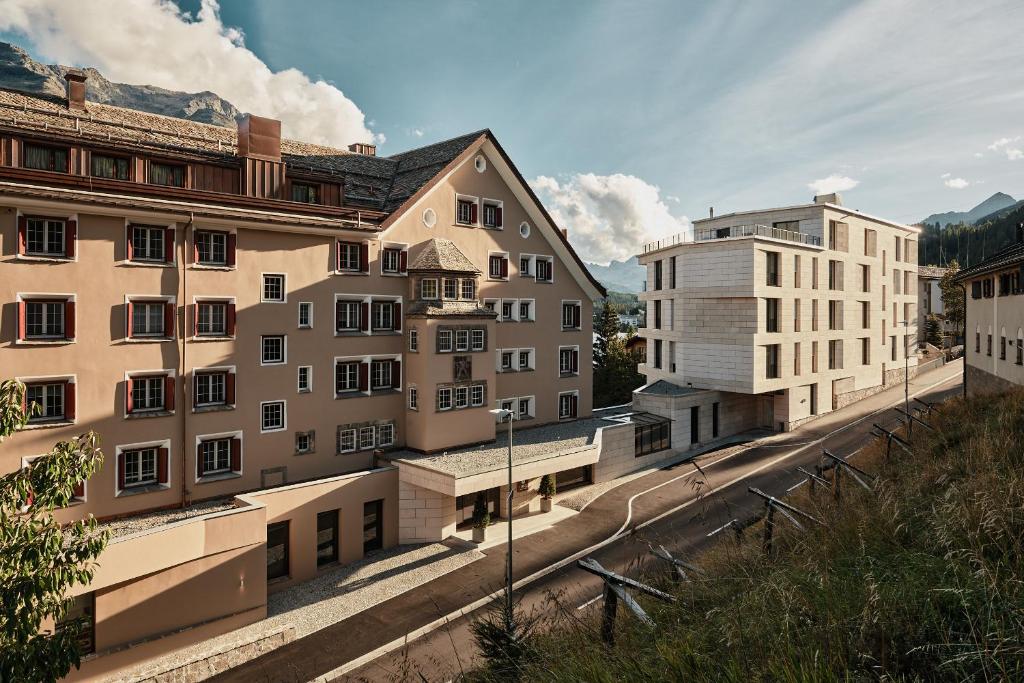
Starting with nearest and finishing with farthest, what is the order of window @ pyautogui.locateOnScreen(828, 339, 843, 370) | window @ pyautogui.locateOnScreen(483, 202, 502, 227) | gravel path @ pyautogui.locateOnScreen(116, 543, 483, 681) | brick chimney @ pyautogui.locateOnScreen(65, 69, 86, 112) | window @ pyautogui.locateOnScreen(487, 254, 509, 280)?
gravel path @ pyautogui.locateOnScreen(116, 543, 483, 681) < brick chimney @ pyautogui.locateOnScreen(65, 69, 86, 112) < window @ pyautogui.locateOnScreen(483, 202, 502, 227) < window @ pyautogui.locateOnScreen(487, 254, 509, 280) < window @ pyautogui.locateOnScreen(828, 339, 843, 370)

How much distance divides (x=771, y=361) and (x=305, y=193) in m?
41.0

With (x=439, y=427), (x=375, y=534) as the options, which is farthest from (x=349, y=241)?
(x=375, y=534)

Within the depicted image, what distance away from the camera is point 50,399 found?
82.1ft

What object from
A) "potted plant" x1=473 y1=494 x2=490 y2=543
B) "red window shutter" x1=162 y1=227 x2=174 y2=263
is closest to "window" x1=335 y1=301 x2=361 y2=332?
"red window shutter" x1=162 y1=227 x2=174 y2=263

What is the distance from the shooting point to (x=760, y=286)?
49.7 metres

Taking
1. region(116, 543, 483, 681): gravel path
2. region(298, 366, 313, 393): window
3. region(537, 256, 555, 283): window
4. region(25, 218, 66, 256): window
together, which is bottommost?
region(116, 543, 483, 681): gravel path

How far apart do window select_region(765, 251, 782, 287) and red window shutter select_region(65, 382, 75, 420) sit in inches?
1944

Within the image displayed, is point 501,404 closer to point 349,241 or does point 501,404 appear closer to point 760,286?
point 349,241

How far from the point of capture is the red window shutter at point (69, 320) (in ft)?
82.7

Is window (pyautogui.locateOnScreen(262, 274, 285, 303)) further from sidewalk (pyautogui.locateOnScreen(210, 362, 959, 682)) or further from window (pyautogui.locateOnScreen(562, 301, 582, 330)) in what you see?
window (pyautogui.locateOnScreen(562, 301, 582, 330))

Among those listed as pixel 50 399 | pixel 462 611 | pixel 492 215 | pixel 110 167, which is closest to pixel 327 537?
pixel 462 611

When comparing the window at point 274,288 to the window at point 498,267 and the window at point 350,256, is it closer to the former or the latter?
the window at point 350,256

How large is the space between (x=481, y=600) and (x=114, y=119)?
31745 millimetres

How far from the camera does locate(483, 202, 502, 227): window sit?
40969mm
